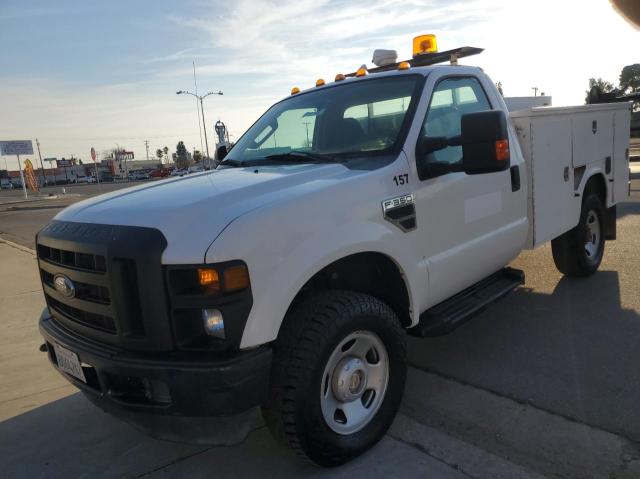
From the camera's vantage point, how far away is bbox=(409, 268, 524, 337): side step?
3.21 metres

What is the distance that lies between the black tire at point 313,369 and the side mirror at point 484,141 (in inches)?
36.7

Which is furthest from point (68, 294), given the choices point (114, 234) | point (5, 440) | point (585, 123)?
point (585, 123)

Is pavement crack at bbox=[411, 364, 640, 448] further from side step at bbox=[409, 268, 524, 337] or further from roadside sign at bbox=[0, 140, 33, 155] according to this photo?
roadside sign at bbox=[0, 140, 33, 155]

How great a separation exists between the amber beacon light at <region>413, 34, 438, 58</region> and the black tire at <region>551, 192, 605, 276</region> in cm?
217

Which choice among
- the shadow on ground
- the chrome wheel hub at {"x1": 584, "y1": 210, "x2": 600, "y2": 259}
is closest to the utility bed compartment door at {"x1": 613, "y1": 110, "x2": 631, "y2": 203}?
the chrome wheel hub at {"x1": 584, "y1": 210, "x2": 600, "y2": 259}

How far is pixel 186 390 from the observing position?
215 cm

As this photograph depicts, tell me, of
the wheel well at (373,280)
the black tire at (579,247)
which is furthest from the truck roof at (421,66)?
the black tire at (579,247)

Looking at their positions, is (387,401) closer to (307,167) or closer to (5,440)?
(307,167)

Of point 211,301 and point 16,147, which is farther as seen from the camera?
point 16,147

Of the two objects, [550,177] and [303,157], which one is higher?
[303,157]

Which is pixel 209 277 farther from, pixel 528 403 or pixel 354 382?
pixel 528 403

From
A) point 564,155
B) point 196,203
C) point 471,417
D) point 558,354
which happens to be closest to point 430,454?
point 471,417

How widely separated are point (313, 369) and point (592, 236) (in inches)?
172

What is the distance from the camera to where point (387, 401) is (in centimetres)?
286
